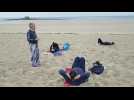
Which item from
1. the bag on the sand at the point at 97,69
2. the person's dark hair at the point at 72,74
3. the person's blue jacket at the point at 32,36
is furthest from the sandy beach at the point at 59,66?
the person's blue jacket at the point at 32,36

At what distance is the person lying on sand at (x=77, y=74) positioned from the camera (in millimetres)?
4018

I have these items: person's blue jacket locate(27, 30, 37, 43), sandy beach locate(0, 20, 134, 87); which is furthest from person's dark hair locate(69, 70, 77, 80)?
person's blue jacket locate(27, 30, 37, 43)

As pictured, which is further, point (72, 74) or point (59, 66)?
point (59, 66)

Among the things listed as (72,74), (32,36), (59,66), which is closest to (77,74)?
(72,74)

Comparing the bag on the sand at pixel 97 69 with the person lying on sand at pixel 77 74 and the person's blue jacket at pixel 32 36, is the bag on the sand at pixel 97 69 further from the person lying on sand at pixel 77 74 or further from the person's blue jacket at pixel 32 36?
the person's blue jacket at pixel 32 36

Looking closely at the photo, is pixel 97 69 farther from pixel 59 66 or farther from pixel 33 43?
pixel 33 43

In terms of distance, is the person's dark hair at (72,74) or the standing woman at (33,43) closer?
the person's dark hair at (72,74)

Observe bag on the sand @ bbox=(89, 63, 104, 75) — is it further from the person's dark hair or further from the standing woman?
the standing woman

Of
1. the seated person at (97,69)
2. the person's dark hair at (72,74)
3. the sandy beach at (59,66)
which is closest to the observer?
the person's dark hair at (72,74)

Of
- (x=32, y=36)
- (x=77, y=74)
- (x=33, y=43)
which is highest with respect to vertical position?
(x=32, y=36)

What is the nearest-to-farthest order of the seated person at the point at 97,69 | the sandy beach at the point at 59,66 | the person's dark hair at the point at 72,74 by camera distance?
1. the person's dark hair at the point at 72,74
2. the sandy beach at the point at 59,66
3. the seated person at the point at 97,69

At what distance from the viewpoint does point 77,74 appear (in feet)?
13.2
